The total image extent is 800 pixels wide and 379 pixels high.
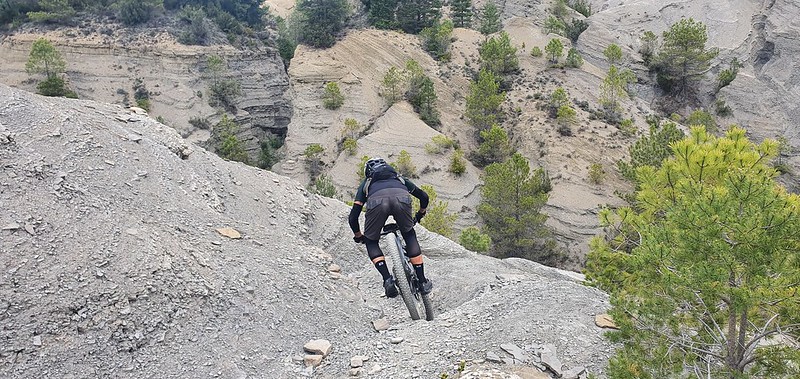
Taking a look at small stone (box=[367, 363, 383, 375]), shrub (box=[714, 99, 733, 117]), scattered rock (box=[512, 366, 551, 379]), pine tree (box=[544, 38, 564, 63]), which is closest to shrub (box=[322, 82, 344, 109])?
pine tree (box=[544, 38, 564, 63])

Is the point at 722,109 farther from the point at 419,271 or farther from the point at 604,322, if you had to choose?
the point at 419,271

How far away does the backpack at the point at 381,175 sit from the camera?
7.28 metres

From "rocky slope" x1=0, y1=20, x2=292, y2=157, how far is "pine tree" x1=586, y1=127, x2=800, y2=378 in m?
41.4

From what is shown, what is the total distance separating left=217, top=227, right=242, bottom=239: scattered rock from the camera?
9.06 meters

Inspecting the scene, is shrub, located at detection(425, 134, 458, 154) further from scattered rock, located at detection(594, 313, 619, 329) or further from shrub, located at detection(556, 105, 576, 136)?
scattered rock, located at detection(594, 313, 619, 329)

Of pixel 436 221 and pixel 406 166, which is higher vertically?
pixel 436 221

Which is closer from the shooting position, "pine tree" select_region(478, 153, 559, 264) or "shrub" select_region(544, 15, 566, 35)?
"pine tree" select_region(478, 153, 559, 264)

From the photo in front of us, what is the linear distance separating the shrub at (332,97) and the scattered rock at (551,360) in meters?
38.0

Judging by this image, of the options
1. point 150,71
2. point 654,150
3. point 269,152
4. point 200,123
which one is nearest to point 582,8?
point 654,150

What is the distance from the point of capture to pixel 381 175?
729 cm

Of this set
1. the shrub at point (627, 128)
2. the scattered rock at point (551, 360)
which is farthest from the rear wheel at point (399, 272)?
the shrub at point (627, 128)

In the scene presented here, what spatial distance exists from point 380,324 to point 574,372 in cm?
334

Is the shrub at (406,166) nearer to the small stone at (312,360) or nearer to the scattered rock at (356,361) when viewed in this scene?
the small stone at (312,360)

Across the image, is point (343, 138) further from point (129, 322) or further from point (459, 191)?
Answer: point (129, 322)
